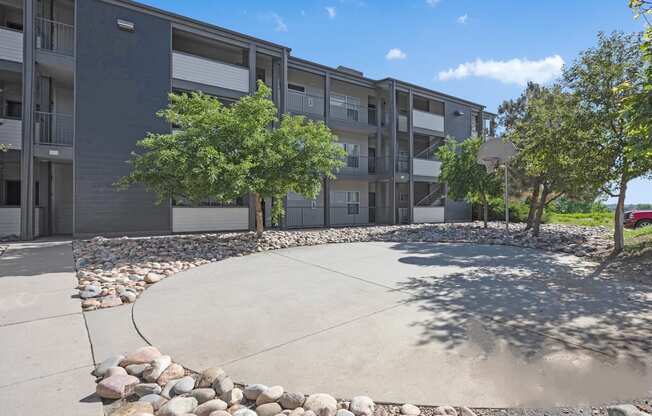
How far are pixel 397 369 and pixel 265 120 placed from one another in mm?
8504

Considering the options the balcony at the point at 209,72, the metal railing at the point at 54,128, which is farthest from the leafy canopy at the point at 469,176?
the metal railing at the point at 54,128

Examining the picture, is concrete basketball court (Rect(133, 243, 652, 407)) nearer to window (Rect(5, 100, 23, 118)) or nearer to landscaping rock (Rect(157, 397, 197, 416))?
landscaping rock (Rect(157, 397, 197, 416))

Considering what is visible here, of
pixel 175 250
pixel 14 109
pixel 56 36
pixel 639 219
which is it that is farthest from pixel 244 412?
pixel 639 219

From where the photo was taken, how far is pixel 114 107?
11742 mm

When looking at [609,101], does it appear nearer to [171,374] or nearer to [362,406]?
[362,406]

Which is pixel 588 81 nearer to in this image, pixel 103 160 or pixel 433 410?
pixel 433 410

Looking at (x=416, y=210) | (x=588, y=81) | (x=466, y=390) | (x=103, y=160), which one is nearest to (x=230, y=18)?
(x=103, y=160)

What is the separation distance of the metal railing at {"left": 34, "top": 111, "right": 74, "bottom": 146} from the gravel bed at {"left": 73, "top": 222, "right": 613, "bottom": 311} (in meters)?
4.46

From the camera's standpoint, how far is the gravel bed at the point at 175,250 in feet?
16.5

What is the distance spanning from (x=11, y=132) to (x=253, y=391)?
44.7ft

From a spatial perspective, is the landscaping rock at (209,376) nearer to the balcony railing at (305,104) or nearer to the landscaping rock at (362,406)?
the landscaping rock at (362,406)

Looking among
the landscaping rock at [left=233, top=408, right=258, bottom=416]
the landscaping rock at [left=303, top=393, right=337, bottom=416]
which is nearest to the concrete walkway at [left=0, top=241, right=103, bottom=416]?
the landscaping rock at [left=233, top=408, right=258, bottom=416]

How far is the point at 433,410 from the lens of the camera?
84.7 inches

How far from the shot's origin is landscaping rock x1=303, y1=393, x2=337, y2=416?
6.89ft
